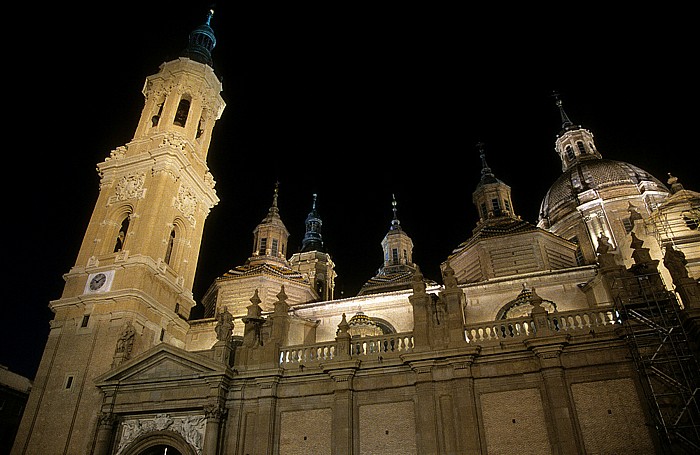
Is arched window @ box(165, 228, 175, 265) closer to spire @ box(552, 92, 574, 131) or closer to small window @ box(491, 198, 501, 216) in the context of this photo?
small window @ box(491, 198, 501, 216)

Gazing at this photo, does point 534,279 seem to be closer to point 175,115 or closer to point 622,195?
point 622,195

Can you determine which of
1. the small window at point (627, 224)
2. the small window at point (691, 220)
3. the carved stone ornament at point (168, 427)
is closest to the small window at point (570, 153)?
the small window at point (627, 224)

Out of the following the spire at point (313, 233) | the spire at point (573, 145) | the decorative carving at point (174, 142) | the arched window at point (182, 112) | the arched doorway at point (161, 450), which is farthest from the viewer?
the spire at point (313, 233)

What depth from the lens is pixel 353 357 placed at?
17.9 meters

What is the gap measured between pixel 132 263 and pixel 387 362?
1456cm

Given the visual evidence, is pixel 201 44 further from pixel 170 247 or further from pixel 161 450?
pixel 161 450

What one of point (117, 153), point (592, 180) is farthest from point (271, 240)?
point (592, 180)

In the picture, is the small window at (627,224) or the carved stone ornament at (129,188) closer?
the carved stone ornament at (129,188)

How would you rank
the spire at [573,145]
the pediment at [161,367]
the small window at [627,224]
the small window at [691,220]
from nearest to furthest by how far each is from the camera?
the pediment at [161,367]
the small window at [691,220]
the small window at [627,224]
the spire at [573,145]

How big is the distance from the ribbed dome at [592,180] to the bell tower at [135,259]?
90.0 feet

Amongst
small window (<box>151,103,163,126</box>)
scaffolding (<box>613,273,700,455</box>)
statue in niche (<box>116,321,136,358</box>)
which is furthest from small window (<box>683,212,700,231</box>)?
small window (<box>151,103,163,126</box>)

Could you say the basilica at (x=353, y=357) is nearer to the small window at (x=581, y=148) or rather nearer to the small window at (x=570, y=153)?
the small window at (x=581, y=148)

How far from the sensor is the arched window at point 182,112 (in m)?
32.1

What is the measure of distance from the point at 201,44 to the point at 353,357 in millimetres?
29328
